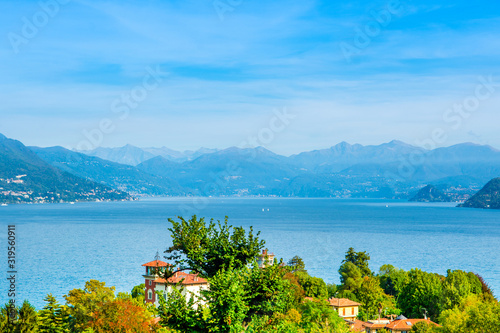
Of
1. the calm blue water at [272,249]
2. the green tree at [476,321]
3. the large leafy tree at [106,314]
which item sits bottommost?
the calm blue water at [272,249]

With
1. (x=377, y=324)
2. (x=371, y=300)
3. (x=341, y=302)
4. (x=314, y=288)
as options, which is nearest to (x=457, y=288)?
(x=371, y=300)

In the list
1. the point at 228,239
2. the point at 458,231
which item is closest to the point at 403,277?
the point at 228,239

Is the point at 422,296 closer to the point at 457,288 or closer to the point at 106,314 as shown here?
the point at 457,288

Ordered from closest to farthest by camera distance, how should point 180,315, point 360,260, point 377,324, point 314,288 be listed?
point 180,315, point 377,324, point 314,288, point 360,260

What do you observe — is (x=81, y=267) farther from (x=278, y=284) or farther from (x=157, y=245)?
(x=278, y=284)

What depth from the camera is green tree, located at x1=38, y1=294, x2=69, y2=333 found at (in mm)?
33066

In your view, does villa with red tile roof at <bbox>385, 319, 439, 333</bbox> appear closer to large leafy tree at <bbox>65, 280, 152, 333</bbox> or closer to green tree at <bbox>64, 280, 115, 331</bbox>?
large leafy tree at <bbox>65, 280, 152, 333</bbox>

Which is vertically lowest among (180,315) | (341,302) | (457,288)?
(341,302)

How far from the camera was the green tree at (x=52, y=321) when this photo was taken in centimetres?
3307

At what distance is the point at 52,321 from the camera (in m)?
34.3

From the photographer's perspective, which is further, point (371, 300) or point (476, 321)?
point (371, 300)

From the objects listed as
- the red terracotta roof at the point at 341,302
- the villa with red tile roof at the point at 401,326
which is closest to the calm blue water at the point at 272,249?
the red terracotta roof at the point at 341,302

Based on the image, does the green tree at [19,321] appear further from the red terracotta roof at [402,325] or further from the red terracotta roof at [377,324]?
the red terracotta roof at [402,325]

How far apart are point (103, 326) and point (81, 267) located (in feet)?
206
